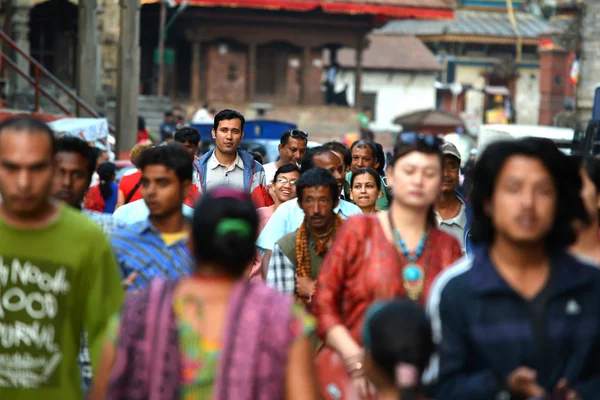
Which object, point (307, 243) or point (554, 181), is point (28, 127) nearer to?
point (554, 181)

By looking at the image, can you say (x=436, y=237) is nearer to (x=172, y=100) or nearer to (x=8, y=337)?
(x=8, y=337)

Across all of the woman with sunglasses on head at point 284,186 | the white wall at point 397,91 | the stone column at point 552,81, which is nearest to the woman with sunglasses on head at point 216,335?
the woman with sunglasses on head at point 284,186

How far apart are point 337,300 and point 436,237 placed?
0.47 meters

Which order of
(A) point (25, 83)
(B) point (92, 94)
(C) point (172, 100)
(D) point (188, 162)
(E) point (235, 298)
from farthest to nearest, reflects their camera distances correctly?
(C) point (172, 100) < (A) point (25, 83) < (B) point (92, 94) < (D) point (188, 162) < (E) point (235, 298)

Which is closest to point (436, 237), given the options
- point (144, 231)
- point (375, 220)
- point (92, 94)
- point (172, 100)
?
point (375, 220)

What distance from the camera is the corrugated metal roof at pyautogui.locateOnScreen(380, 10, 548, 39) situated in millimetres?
68500

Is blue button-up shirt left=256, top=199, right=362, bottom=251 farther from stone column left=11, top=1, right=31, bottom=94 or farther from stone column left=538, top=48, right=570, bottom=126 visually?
stone column left=538, top=48, right=570, bottom=126

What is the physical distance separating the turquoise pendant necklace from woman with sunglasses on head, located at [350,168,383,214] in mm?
4183

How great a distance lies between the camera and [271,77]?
44.7 metres

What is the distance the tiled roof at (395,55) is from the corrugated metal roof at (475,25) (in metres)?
2.50

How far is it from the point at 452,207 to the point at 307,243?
1.48 m

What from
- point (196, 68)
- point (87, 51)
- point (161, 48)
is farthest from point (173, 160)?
point (196, 68)

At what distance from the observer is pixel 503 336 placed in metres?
4.30

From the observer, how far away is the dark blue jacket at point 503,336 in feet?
14.1
